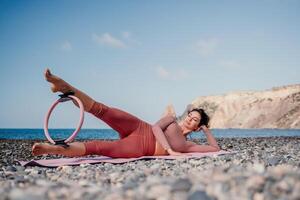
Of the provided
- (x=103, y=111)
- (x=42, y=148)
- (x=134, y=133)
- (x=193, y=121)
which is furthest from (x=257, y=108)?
(x=42, y=148)

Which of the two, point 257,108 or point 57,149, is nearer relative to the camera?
point 57,149

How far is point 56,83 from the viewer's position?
754 cm

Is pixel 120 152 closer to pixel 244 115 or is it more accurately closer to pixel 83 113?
pixel 83 113

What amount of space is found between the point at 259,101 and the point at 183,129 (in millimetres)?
97819

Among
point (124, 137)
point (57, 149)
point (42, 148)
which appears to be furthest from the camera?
point (124, 137)

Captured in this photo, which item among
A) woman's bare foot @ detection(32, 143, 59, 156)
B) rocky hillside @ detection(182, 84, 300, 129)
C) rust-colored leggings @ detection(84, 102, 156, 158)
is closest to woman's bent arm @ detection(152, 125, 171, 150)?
rust-colored leggings @ detection(84, 102, 156, 158)

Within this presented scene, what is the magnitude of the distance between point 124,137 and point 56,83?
1.86 m

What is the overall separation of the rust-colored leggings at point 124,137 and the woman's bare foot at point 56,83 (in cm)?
66

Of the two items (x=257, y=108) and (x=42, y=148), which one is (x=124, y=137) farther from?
(x=257, y=108)

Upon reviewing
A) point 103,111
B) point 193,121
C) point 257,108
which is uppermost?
point 257,108

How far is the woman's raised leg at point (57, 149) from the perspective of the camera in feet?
23.3

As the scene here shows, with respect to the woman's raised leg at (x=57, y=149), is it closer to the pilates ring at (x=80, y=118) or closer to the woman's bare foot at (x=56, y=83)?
the pilates ring at (x=80, y=118)

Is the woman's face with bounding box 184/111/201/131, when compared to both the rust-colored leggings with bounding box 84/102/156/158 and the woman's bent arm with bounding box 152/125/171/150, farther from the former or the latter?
the rust-colored leggings with bounding box 84/102/156/158

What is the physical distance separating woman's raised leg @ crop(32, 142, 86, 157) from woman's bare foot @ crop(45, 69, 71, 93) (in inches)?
42.0
